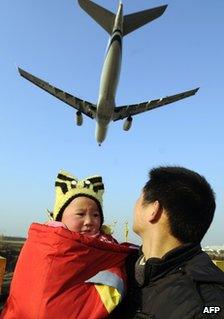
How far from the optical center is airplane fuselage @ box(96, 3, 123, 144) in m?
41.2

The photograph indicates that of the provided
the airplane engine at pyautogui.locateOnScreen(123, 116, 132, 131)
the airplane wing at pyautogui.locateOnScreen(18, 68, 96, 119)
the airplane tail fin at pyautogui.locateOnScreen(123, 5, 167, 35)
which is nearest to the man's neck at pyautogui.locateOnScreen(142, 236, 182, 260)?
the airplane engine at pyautogui.locateOnScreen(123, 116, 132, 131)

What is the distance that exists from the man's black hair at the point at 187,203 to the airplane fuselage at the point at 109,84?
127ft

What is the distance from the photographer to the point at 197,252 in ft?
9.68

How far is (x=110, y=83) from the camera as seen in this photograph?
135 ft

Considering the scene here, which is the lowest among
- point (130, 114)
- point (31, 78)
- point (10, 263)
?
point (10, 263)

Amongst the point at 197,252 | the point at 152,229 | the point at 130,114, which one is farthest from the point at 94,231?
the point at 130,114

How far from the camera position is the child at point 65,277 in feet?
8.64

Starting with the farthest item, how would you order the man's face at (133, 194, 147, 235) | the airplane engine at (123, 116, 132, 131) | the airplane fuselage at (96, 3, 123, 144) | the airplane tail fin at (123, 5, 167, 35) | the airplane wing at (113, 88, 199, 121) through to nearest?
1. the airplane tail fin at (123, 5, 167, 35)
2. the airplane wing at (113, 88, 199, 121)
3. the airplane engine at (123, 116, 132, 131)
4. the airplane fuselage at (96, 3, 123, 144)
5. the man's face at (133, 194, 147, 235)

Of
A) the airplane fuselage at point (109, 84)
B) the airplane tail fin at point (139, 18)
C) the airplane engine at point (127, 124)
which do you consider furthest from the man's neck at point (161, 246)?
the airplane tail fin at point (139, 18)

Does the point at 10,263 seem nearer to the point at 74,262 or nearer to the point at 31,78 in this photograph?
the point at 31,78

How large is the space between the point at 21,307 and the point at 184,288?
97cm

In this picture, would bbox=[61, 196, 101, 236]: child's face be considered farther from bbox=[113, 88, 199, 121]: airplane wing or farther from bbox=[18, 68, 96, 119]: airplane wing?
bbox=[113, 88, 199, 121]: airplane wing

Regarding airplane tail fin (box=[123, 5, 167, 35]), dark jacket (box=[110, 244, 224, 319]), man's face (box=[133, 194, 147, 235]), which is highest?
airplane tail fin (box=[123, 5, 167, 35])

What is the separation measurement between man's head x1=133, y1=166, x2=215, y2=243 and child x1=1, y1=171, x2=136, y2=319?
1.20 feet
